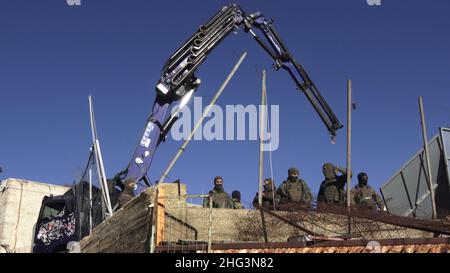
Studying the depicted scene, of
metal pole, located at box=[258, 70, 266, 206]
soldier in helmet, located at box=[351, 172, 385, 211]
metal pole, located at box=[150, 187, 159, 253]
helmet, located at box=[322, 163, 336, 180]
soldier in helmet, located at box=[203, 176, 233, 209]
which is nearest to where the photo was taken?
metal pole, located at box=[150, 187, 159, 253]

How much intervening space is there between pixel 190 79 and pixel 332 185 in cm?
561

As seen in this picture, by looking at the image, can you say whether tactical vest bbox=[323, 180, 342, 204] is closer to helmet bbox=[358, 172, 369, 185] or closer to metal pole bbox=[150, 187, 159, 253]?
helmet bbox=[358, 172, 369, 185]

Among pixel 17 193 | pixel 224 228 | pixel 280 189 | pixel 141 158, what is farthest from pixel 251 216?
pixel 17 193

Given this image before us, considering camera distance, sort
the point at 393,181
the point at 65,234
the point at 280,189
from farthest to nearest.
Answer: the point at 65,234 < the point at 280,189 < the point at 393,181

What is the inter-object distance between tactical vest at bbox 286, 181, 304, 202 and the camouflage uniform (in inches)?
13.9

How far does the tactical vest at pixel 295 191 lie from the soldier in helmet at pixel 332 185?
35 centimetres

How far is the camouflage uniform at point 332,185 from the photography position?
1124 cm

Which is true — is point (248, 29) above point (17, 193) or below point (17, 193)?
above

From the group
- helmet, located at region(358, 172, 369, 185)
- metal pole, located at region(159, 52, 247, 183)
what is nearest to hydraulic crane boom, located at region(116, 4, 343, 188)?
metal pole, located at region(159, 52, 247, 183)

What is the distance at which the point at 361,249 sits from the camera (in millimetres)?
7090

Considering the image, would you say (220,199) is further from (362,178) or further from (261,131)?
(362,178)

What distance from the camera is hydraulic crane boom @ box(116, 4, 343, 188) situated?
15156 mm
